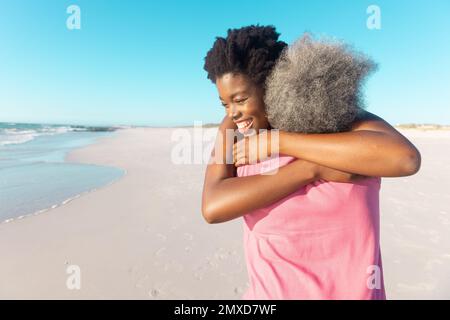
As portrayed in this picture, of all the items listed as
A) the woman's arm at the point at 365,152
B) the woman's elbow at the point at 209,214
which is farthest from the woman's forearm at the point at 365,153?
the woman's elbow at the point at 209,214

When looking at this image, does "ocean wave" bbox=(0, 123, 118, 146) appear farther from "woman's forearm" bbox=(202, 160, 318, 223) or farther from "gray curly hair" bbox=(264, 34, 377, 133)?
"gray curly hair" bbox=(264, 34, 377, 133)

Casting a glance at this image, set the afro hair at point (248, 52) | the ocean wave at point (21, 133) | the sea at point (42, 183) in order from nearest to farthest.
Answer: the afro hair at point (248, 52) < the sea at point (42, 183) < the ocean wave at point (21, 133)

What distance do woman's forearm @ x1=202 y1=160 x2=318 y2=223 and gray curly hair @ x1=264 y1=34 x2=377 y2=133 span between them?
16 centimetres

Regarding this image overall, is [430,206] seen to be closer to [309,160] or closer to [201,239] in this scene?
[201,239]

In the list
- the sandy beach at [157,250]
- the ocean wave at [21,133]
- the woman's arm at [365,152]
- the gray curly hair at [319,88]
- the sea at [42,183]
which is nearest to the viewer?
the woman's arm at [365,152]

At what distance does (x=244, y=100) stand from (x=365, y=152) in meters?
0.59

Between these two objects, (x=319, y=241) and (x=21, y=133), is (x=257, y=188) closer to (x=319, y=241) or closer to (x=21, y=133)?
(x=319, y=241)

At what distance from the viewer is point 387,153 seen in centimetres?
99

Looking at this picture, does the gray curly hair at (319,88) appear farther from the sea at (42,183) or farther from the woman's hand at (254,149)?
the sea at (42,183)

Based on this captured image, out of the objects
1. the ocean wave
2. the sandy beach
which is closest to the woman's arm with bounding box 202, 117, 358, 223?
the sandy beach

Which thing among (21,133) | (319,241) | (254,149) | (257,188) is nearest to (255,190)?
(257,188)

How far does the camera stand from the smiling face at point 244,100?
1.38m

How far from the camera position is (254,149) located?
3.85ft

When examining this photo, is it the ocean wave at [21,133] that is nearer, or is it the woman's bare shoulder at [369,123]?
the woman's bare shoulder at [369,123]
